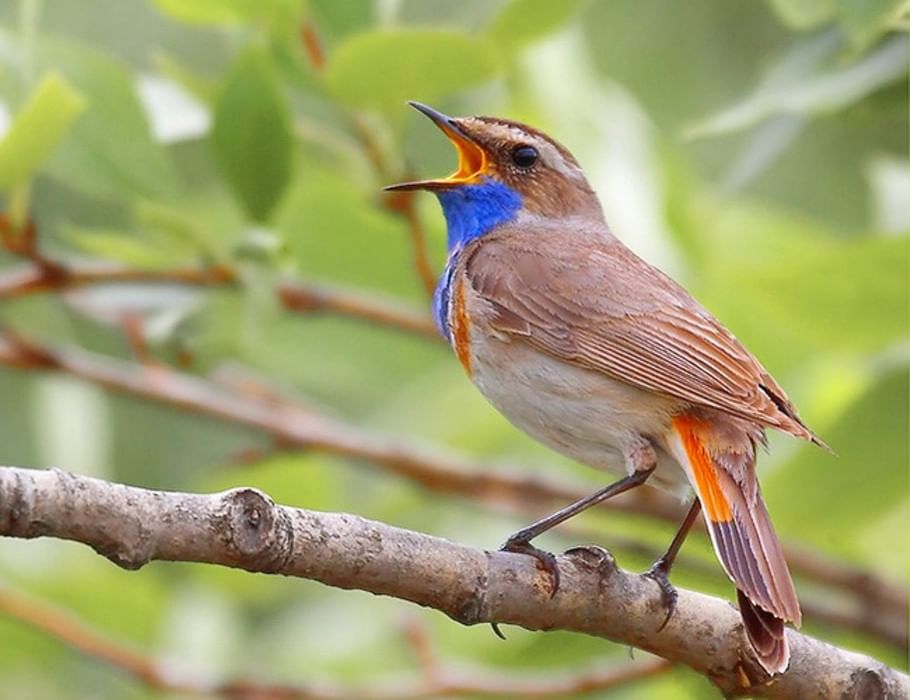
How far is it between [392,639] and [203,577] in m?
0.70

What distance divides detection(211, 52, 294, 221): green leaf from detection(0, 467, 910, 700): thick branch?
152cm

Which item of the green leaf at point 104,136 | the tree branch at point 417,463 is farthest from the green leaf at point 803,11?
the green leaf at point 104,136

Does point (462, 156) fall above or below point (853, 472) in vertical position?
above

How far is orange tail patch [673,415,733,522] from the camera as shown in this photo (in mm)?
3664

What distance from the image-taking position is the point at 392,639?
6.00m

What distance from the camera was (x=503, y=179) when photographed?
4.87 metres

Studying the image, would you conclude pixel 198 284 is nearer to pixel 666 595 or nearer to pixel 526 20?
pixel 526 20

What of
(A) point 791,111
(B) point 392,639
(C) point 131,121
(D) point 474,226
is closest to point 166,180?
(C) point 131,121

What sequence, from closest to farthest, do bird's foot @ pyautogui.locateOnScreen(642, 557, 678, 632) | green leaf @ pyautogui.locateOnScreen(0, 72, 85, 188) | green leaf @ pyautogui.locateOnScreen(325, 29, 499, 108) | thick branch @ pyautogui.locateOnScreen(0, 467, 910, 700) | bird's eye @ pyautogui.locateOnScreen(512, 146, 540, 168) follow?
thick branch @ pyautogui.locateOnScreen(0, 467, 910, 700) < bird's foot @ pyautogui.locateOnScreen(642, 557, 678, 632) < green leaf @ pyautogui.locateOnScreen(0, 72, 85, 188) < green leaf @ pyautogui.locateOnScreen(325, 29, 499, 108) < bird's eye @ pyautogui.locateOnScreen(512, 146, 540, 168)

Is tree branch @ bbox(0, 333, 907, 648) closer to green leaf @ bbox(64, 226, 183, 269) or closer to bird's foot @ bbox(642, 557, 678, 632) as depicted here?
green leaf @ bbox(64, 226, 183, 269)

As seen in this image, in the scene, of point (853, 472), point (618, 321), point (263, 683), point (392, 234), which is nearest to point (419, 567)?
point (618, 321)

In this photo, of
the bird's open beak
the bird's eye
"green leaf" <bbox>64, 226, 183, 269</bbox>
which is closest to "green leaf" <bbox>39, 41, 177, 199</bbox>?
"green leaf" <bbox>64, 226, 183, 269</bbox>

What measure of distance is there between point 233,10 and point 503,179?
38.6 inches

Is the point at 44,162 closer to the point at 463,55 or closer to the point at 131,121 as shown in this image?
the point at 131,121
